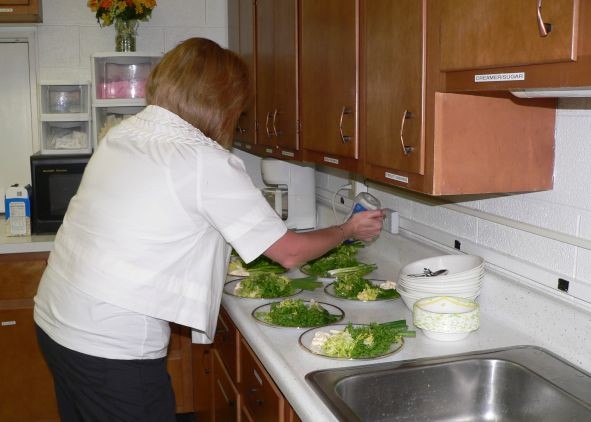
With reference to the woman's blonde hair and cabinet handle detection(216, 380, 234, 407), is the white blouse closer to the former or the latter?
the woman's blonde hair

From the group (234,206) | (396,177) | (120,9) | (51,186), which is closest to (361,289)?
(396,177)

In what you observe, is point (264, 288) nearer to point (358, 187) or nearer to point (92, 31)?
point (358, 187)

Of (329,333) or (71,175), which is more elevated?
(71,175)

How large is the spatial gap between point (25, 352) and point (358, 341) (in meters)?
2.13

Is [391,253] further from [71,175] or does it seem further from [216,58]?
[71,175]

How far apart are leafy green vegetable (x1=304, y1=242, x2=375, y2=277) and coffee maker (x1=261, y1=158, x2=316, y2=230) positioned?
2.30 ft

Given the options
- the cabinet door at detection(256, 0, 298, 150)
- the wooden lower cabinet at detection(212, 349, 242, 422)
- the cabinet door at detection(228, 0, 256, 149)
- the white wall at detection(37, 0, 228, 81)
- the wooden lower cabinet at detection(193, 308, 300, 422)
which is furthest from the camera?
the white wall at detection(37, 0, 228, 81)

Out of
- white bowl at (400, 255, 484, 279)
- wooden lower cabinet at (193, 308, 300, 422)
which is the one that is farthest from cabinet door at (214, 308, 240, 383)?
white bowl at (400, 255, 484, 279)

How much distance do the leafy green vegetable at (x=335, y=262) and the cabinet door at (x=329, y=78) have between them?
46 centimetres

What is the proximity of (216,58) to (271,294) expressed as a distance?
87cm

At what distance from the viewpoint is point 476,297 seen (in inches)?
90.5

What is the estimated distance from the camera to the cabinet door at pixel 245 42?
11.0ft

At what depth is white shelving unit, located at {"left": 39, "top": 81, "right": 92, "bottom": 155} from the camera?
3.84 meters

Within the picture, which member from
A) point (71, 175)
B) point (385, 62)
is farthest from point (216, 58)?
point (71, 175)
